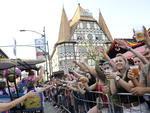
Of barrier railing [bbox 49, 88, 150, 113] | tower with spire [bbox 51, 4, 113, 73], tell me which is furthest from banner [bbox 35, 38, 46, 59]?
tower with spire [bbox 51, 4, 113, 73]

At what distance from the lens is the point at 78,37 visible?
277 feet

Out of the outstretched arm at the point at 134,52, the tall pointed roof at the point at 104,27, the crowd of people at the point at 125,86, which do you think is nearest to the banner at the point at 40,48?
the crowd of people at the point at 125,86

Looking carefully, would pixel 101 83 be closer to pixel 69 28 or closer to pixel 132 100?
pixel 132 100

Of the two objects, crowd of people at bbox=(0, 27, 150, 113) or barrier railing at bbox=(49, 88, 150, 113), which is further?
barrier railing at bbox=(49, 88, 150, 113)

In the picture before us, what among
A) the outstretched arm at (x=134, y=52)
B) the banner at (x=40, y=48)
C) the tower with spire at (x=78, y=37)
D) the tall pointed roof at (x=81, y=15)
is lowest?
the outstretched arm at (x=134, y=52)

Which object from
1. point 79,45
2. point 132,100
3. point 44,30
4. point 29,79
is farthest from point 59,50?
point 132,100

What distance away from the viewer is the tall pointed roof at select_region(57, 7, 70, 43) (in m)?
86.6

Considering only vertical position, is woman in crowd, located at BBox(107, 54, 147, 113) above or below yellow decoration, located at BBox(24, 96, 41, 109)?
above

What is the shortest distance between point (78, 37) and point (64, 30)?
5620mm

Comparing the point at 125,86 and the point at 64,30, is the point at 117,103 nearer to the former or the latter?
the point at 125,86

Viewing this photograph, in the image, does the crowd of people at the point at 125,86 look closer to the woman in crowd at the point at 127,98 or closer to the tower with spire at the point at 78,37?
the woman in crowd at the point at 127,98

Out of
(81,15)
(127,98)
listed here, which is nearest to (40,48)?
(127,98)

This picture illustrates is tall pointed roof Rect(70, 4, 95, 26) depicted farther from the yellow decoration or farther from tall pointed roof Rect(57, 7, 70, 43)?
the yellow decoration

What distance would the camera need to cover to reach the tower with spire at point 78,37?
275 ft
